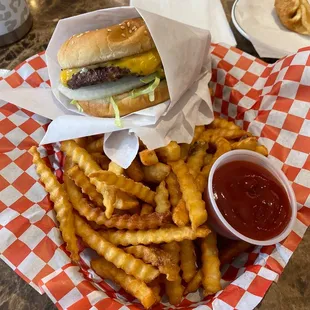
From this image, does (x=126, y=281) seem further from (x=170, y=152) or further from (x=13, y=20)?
(x=13, y=20)

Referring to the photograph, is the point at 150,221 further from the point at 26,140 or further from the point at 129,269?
the point at 26,140

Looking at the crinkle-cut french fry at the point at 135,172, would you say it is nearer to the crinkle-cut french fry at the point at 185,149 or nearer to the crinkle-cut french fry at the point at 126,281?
the crinkle-cut french fry at the point at 185,149

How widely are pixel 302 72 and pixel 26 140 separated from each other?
1.27 metres

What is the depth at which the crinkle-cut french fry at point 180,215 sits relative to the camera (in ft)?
4.32

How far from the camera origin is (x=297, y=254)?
1.59m

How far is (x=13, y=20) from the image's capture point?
233cm

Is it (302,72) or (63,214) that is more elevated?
(302,72)

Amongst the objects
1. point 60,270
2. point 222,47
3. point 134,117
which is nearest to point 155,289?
point 60,270

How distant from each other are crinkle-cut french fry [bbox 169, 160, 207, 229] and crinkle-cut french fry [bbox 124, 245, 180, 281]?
0.15 metres

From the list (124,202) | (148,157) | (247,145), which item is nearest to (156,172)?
(148,157)

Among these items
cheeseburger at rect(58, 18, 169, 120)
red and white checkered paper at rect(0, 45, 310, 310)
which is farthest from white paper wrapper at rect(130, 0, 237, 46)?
cheeseburger at rect(58, 18, 169, 120)

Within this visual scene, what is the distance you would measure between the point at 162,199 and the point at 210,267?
29 cm

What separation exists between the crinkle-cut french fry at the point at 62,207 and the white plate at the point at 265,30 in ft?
4.67

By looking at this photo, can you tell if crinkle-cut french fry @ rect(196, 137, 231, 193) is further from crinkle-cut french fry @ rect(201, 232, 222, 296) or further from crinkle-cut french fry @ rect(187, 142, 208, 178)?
crinkle-cut french fry @ rect(201, 232, 222, 296)
